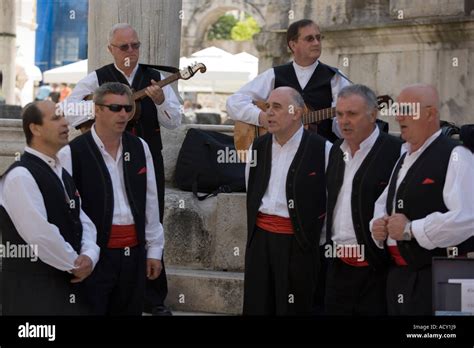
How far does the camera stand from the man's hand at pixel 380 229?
24.0 ft

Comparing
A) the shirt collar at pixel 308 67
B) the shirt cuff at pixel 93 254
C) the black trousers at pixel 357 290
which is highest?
the shirt collar at pixel 308 67

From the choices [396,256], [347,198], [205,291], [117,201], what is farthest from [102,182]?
[205,291]

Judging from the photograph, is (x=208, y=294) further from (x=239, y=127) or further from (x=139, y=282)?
(x=139, y=282)

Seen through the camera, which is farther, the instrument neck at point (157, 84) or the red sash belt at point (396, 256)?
the instrument neck at point (157, 84)

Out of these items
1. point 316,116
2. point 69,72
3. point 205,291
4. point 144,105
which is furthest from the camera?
point 69,72

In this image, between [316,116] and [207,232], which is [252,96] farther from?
[207,232]

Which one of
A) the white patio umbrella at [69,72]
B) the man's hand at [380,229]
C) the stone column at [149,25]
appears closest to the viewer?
the man's hand at [380,229]

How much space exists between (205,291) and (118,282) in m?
2.16

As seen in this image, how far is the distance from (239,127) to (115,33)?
1197mm

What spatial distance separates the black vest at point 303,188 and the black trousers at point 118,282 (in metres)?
0.85

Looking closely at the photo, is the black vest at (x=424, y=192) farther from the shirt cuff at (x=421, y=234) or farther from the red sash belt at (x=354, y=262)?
the red sash belt at (x=354, y=262)

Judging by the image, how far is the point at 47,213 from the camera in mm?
7094

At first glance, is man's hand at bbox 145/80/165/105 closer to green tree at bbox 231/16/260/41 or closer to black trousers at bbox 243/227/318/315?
black trousers at bbox 243/227/318/315

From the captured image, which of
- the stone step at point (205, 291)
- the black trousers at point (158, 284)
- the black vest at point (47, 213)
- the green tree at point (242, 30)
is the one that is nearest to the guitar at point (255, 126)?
the black trousers at point (158, 284)
